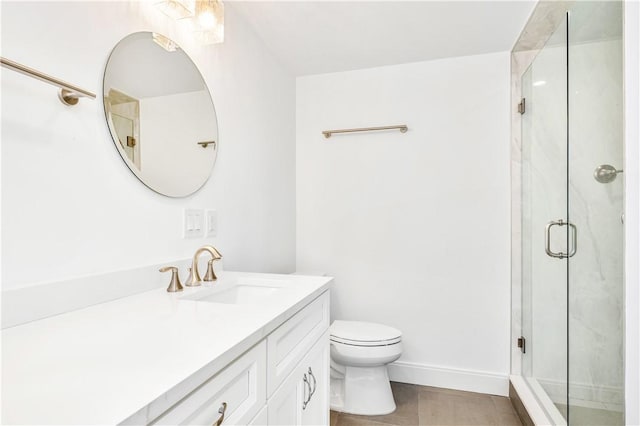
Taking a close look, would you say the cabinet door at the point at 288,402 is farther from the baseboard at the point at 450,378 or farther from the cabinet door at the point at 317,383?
the baseboard at the point at 450,378

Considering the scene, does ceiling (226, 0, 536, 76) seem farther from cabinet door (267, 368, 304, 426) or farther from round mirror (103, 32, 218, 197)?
cabinet door (267, 368, 304, 426)

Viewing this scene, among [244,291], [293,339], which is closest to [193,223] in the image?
[244,291]

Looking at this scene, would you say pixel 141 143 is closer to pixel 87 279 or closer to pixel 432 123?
pixel 87 279

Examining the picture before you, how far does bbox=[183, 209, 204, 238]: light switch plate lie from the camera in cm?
142

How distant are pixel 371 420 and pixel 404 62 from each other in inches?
88.2

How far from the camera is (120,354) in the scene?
2.04 feet

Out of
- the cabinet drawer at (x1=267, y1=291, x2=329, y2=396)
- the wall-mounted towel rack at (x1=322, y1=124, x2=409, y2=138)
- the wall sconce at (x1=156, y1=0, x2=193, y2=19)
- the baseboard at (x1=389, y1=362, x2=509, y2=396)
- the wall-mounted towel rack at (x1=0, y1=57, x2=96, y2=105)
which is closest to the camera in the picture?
the wall-mounted towel rack at (x1=0, y1=57, x2=96, y2=105)

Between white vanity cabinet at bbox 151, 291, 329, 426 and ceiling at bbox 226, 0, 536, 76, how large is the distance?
4.84 feet

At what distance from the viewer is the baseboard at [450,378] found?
2184 millimetres

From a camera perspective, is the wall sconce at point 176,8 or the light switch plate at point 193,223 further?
the light switch plate at point 193,223

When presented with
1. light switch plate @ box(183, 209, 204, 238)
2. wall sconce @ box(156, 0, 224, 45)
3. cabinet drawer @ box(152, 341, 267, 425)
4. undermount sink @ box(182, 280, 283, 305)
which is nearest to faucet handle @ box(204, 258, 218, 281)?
undermount sink @ box(182, 280, 283, 305)

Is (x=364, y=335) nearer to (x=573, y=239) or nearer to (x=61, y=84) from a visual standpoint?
(x=573, y=239)

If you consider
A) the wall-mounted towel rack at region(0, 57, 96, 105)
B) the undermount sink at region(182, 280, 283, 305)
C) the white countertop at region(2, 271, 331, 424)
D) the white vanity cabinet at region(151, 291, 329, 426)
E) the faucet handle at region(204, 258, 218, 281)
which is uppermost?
the wall-mounted towel rack at region(0, 57, 96, 105)
